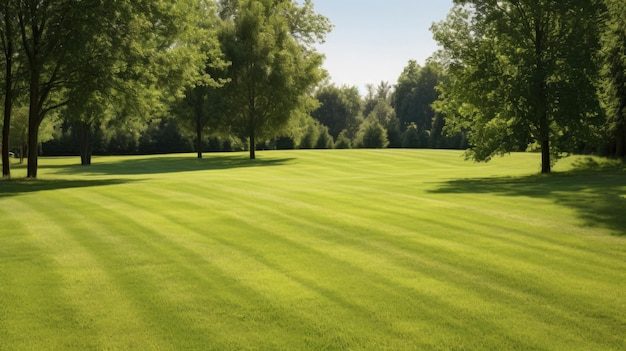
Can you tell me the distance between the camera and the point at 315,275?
8.16 m

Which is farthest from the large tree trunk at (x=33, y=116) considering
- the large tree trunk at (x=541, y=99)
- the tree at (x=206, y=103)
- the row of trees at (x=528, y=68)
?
the large tree trunk at (x=541, y=99)

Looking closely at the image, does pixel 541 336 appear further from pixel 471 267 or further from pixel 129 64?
pixel 129 64

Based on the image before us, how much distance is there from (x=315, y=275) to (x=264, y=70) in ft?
145

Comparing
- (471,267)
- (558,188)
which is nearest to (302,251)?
(471,267)

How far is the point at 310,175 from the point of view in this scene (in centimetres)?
3275

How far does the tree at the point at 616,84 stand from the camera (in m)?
33.0

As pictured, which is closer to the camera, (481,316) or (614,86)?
(481,316)

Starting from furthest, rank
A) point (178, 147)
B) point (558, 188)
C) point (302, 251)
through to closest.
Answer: point (178, 147)
point (558, 188)
point (302, 251)

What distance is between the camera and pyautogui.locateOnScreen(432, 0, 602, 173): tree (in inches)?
1075

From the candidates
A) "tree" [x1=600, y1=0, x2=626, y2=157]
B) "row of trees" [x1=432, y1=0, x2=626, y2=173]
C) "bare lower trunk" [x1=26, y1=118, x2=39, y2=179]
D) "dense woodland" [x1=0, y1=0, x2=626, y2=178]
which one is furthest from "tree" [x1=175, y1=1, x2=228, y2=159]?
"tree" [x1=600, y1=0, x2=626, y2=157]

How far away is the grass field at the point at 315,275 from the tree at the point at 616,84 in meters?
22.1

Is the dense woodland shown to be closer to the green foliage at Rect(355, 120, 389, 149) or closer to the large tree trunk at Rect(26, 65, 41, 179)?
the large tree trunk at Rect(26, 65, 41, 179)

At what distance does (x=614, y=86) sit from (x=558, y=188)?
66.1 feet

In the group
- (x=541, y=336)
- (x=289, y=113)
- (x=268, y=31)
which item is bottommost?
(x=541, y=336)
